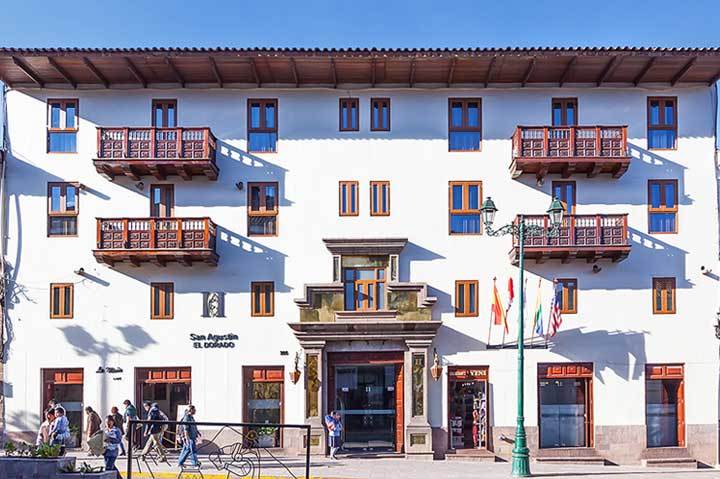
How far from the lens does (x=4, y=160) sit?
84.3ft

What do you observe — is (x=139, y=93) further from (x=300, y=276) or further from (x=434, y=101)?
(x=434, y=101)

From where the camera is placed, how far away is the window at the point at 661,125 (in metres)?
26.1

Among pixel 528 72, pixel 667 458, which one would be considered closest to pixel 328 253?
pixel 528 72

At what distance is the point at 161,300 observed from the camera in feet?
83.9

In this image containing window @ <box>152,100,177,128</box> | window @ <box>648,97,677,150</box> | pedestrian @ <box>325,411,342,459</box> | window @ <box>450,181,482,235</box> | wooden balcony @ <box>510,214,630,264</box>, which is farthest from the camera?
window @ <box>648,97,677,150</box>

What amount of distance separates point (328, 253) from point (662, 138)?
37.8 feet

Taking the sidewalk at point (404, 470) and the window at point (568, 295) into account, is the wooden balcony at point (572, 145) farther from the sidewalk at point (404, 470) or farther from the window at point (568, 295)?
the sidewalk at point (404, 470)

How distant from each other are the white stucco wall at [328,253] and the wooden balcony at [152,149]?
98 centimetres

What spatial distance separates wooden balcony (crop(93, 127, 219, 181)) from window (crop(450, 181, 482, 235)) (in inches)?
305

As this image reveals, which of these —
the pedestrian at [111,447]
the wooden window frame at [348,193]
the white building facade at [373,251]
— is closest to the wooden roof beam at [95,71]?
the white building facade at [373,251]

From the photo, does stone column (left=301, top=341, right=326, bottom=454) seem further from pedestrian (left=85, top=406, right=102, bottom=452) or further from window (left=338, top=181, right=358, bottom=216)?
pedestrian (left=85, top=406, right=102, bottom=452)

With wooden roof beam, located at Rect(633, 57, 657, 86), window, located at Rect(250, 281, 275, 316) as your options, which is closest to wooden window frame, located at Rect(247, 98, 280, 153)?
window, located at Rect(250, 281, 275, 316)

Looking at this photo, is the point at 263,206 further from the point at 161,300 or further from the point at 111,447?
the point at 111,447

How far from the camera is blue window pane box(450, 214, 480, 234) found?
25781mm
